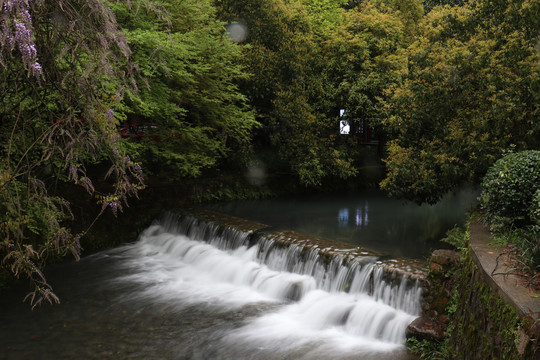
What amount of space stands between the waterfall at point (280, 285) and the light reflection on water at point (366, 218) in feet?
9.96

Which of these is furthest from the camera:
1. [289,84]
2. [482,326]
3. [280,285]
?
[289,84]

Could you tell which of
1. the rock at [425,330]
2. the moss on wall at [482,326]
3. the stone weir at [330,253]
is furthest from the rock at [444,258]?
the rock at [425,330]

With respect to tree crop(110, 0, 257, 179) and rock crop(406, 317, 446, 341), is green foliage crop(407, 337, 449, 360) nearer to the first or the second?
rock crop(406, 317, 446, 341)

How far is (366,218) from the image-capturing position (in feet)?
61.0

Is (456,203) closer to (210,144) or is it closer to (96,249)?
(210,144)

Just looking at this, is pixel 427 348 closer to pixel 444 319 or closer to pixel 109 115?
pixel 444 319

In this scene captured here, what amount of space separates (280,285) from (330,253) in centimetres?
153

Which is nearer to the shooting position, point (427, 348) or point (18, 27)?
point (18, 27)

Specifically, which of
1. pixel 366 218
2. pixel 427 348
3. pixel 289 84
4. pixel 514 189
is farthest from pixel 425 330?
pixel 289 84

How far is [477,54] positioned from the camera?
11891 millimetres

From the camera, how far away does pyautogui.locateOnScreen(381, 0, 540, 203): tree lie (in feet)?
35.3

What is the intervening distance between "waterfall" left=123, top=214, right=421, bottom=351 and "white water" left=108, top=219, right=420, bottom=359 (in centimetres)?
2

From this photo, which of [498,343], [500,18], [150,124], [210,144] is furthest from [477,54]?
[150,124]

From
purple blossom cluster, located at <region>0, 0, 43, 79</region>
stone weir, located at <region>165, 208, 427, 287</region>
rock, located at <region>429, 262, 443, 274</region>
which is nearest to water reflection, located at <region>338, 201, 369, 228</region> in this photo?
stone weir, located at <region>165, 208, 427, 287</region>
